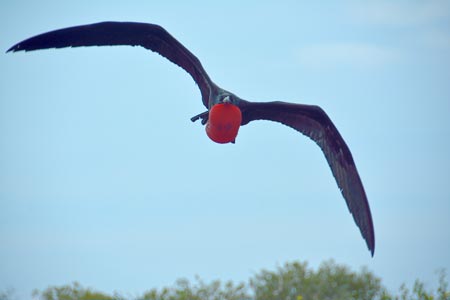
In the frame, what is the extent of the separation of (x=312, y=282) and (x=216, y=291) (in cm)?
216

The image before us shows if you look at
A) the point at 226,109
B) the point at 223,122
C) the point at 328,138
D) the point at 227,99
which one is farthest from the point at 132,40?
the point at 328,138

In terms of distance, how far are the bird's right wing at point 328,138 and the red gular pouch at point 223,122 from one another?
2.60ft

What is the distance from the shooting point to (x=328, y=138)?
17.1 meters

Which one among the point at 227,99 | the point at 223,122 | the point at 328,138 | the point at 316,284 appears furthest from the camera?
the point at 316,284

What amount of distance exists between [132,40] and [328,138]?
3.01 meters

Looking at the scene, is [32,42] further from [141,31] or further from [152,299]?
[152,299]

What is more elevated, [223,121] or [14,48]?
[14,48]

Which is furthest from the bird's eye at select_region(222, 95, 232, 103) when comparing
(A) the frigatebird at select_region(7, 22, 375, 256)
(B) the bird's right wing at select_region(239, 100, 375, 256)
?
(B) the bird's right wing at select_region(239, 100, 375, 256)

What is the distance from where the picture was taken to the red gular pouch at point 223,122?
15453mm

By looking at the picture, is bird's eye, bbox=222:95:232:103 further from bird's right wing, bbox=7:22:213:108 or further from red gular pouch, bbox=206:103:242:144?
bird's right wing, bbox=7:22:213:108

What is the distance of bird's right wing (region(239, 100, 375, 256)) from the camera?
54.3 feet

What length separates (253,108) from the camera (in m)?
16.6

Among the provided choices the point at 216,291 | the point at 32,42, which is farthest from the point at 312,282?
the point at 32,42

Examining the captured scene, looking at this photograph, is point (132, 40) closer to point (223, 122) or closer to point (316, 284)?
point (223, 122)
